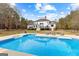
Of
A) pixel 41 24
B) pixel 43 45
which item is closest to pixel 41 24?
pixel 41 24

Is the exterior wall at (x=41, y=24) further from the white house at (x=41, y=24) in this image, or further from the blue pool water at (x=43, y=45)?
the blue pool water at (x=43, y=45)

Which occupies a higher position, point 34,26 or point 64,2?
point 64,2

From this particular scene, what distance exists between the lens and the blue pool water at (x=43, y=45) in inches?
105

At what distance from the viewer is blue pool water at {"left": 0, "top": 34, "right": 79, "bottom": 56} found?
105 inches

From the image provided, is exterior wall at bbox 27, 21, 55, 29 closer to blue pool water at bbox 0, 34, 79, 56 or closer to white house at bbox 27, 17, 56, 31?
white house at bbox 27, 17, 56, 31

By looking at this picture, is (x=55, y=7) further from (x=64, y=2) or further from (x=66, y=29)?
(x=66, y=29)

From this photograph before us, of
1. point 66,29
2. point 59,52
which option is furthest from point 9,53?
point 66,29

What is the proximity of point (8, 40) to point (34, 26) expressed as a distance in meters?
0.52

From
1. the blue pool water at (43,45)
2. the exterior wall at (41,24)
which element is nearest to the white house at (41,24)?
the exterior wall at (41,24)

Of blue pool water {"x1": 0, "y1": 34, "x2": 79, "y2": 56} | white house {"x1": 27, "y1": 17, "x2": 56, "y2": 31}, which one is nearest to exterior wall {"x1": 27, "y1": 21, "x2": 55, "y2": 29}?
white house {"x1": 27, "y1": 17, "x2": 56, "y2": 31}

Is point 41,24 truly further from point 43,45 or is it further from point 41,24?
point 43,45

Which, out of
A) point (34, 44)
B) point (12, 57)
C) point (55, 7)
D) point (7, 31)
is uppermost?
point (55, 7)

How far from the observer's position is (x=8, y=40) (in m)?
2.75

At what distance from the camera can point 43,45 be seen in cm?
271
